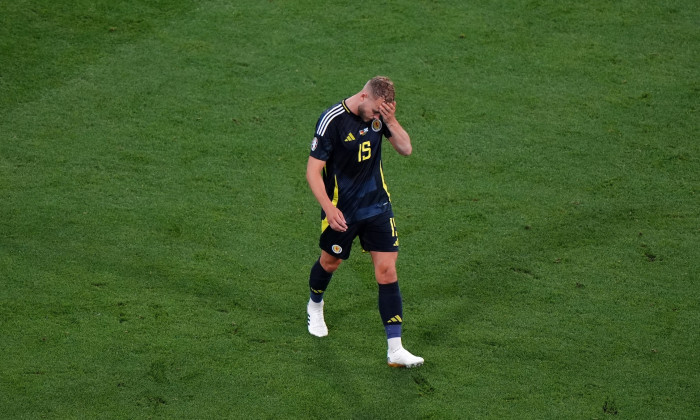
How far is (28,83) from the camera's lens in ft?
30.0

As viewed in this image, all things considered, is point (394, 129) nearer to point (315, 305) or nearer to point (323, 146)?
point (323, 146)

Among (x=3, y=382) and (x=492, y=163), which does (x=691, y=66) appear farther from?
(x=3, y=382)

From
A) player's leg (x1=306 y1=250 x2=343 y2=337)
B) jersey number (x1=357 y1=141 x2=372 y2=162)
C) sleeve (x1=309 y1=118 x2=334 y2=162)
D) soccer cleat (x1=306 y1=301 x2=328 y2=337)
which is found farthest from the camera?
soccer cleat (x1=306 y1=301 x2=328 y2=337)

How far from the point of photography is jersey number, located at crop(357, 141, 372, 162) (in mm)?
5801

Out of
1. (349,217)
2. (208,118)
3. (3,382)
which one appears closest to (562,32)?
(208,118)

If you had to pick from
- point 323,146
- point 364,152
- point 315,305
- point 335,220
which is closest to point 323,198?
point 335,220

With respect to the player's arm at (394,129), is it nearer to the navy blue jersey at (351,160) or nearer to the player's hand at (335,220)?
the navy blue jersey at (351,160)

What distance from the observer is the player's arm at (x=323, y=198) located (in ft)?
18.4

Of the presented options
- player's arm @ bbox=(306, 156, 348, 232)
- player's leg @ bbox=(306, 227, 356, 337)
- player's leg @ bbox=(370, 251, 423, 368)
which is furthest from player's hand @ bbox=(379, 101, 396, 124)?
player's leg @ bbox=(370, 251, 423, 368)

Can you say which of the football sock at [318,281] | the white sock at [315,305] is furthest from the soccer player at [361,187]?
the white sock at [315,305]

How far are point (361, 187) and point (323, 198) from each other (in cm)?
39

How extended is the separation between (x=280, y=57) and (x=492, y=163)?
296cm

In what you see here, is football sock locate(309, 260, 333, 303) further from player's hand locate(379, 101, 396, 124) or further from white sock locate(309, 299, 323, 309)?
player's hand locate(379, 101, 396, 124)

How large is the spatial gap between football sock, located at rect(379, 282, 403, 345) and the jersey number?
92 centimetres
